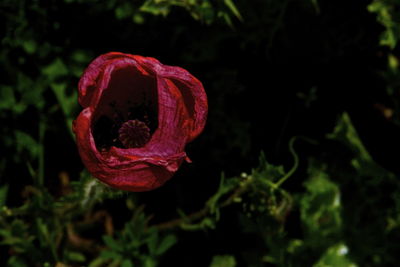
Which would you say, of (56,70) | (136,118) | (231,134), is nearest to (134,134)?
(136,118)

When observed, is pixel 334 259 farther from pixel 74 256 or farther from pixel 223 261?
pixel 74 256

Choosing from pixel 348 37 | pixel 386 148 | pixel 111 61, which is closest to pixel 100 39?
pixel 111 61

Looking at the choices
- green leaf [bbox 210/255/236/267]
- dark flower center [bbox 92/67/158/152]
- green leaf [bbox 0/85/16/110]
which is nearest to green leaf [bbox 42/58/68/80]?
green leaf [bbox 0/85/16/110]

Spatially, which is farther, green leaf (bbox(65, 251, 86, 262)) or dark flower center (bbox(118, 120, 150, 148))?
green leaf (bbox(65, 251, 86, 262))

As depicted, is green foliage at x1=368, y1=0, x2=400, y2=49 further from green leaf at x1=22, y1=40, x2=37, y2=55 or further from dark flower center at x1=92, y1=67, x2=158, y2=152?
green leaf at x1=22, y1=40, x2=37, y2=55

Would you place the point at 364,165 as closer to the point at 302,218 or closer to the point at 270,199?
the point at 302,218

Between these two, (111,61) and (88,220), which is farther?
(88,220)
